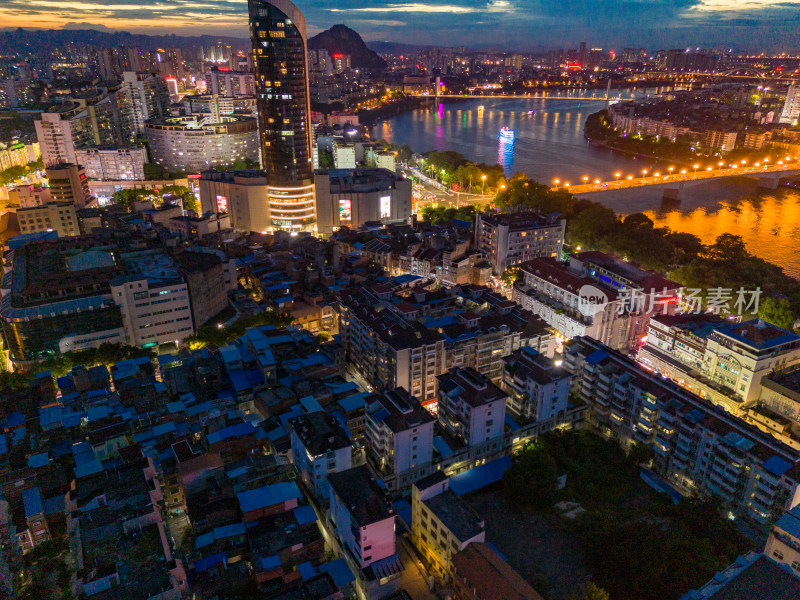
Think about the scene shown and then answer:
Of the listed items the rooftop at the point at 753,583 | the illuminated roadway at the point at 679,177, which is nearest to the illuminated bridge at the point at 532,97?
the illuminated roadway at the point at 679,177

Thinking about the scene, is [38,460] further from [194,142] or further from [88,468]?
[194,142]

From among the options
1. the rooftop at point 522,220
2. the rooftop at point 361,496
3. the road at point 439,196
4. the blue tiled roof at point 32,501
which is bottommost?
the road at point 439,196

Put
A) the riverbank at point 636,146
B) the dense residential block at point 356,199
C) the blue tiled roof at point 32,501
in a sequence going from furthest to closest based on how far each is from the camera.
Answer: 1. the riverbank at point 636,146
2. the dense residential block at point 356,199
3. the blue tiled roof at point 32,501

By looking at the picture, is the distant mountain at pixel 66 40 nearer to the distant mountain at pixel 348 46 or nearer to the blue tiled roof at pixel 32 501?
the distant mountain at pixel 348 46

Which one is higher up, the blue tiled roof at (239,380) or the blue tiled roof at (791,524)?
the blue tiled roof at (791,524)

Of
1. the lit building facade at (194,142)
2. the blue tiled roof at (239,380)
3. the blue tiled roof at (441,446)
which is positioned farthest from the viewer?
the lit building facade at (194,142)

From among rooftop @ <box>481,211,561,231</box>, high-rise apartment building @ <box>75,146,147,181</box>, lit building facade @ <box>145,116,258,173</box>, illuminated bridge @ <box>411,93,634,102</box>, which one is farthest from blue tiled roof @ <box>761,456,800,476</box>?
illuminated bridge @ <box>411,93,634,102</box>

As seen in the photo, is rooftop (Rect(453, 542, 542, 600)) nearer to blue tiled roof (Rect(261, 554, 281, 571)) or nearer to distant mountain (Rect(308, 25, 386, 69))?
blue tiled roof (Rect(261, 554, 281, 571))
